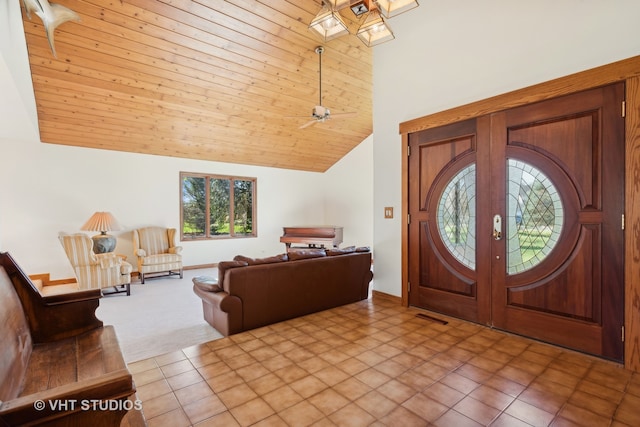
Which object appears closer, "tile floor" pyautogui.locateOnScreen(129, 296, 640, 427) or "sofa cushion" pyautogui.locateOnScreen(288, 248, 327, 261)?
"tile floor" pyautogui.locateOnScreen(129, 296, 640, 427)

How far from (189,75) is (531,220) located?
4773 millimetres

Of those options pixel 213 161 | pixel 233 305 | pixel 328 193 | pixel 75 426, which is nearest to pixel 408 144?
pixel 233 305

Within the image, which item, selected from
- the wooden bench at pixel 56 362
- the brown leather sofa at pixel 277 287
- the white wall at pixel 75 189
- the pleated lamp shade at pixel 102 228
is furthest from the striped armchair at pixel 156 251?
the wooden bench at pixel 56 362

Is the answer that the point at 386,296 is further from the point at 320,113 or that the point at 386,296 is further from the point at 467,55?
the point at 467,55

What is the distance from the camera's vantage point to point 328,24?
116 inches

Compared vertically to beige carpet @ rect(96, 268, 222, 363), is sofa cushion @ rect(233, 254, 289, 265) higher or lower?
higher

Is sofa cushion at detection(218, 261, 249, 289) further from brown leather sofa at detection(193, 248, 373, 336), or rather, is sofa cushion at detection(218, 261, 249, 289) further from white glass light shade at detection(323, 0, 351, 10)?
white glass light shade at detection(323, 0, 351, 10)

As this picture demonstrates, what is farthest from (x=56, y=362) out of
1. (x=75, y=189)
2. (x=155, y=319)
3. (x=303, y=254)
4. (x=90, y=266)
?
(x=75, y=189)

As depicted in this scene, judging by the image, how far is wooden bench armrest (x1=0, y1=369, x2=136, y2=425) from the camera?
886mm

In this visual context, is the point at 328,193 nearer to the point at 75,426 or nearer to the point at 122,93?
the point at 122,93

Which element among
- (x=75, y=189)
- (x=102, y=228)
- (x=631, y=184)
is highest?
(x=75, y=189)

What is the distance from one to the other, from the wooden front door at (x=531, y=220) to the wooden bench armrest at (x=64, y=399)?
3.07 metres

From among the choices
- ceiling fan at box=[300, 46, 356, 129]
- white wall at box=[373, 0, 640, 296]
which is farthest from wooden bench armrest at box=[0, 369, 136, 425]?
ceiling fan at box=[300, 46, 356, 129]

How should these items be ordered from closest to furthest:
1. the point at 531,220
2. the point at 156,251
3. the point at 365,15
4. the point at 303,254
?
the point at 531,220, the point at 365,15, the point at 303,254, the point at 156,251
